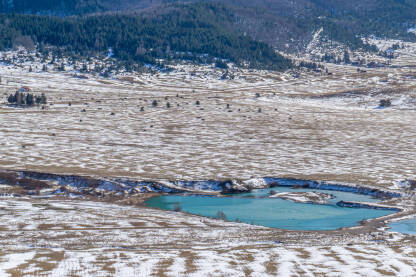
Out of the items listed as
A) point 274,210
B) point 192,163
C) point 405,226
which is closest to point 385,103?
point 192,163

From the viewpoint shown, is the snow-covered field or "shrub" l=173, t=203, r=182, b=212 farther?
"shrub" l=173, t=203, r=182, b=212

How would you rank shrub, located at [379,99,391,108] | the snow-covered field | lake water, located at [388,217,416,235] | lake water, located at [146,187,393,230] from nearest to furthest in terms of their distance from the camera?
the snow-covered field < lake water, located at [388,217,416,235] < lake water, located at [146,187,393,230] < shrub, located at [379,99,391,108]

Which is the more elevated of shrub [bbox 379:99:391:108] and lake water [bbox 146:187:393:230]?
shrub [bbox 379:99:391:108]

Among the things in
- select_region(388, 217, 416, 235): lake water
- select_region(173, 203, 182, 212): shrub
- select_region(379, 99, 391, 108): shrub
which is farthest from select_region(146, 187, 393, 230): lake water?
→ select_region(379, 99, 391, 108): shrub

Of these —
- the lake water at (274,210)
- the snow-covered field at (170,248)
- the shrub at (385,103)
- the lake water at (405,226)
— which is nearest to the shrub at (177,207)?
the lake water at (274,210)

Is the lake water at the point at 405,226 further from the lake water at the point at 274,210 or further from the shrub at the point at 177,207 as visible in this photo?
the shrub at the point at 177,207

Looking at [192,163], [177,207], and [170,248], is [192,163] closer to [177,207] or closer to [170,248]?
[177,207]

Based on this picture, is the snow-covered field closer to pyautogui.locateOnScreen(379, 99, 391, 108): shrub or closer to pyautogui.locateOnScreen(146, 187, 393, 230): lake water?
pyautogui.locateOnScreen(146, 187, 393, 230): lake water

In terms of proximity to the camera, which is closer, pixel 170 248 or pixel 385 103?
pixel 170 248

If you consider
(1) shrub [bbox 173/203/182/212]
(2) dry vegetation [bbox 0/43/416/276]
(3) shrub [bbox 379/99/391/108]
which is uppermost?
(3) shrub [bbox 379/99/391/108]
